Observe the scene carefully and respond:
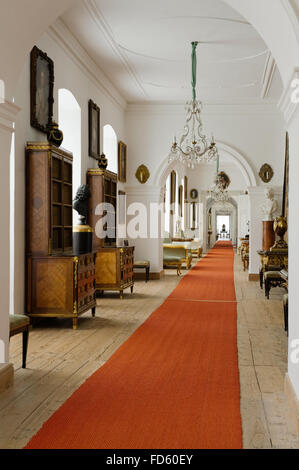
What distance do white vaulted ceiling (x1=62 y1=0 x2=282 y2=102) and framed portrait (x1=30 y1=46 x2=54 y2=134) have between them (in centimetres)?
98

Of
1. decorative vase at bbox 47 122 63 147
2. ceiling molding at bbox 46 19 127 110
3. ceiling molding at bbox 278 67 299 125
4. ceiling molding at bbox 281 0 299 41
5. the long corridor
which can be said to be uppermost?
ceiling molding at bbox 46 19 127 110

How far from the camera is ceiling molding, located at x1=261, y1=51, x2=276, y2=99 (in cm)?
1023

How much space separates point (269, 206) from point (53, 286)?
7879 mm

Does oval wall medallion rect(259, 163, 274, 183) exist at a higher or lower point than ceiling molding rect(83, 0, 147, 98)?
lower

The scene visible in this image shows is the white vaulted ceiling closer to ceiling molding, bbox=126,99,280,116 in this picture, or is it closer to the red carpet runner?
ceiling molding, bbox=126,99,280,116

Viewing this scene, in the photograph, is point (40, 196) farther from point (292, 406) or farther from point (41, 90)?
point (292, 406)

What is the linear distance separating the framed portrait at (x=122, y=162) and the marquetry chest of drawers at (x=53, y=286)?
645cm

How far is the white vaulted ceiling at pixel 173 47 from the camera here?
8.09 metres

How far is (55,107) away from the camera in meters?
8.31

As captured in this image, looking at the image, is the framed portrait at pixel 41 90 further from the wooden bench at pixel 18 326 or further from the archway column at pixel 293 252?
the archway column at pixel 293 252

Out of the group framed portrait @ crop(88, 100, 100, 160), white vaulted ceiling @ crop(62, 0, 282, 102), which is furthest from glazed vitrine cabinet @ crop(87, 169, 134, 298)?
white vaulted ceiling @ crop(62, 0, 282, 102)
